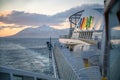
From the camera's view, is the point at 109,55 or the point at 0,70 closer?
the point at 0,70

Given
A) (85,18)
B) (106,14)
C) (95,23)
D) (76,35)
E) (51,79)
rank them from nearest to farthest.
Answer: (106,14)
(51,79)
(95,23)
(85,18)
(76,35)

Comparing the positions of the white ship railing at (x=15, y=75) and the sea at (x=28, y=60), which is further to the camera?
the sea at (x=28, y=60)

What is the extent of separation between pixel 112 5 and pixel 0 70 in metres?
2.53

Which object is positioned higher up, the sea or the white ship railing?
the white ship railing

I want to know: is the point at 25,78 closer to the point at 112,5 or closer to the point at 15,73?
the point at 15,73

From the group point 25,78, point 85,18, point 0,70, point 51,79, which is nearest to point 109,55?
point 51,79

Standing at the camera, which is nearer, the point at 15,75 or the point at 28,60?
the point at 15,75

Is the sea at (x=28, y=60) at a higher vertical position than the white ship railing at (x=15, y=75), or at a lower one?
lower

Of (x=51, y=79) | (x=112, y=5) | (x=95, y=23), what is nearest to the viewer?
(x=112, y=5)

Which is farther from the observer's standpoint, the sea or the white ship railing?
the sea

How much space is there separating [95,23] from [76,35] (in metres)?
8.54

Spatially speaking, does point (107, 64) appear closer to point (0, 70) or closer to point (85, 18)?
point (0, 70)

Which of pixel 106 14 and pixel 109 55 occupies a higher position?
pixel 106 14

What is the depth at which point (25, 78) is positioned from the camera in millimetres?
6535
